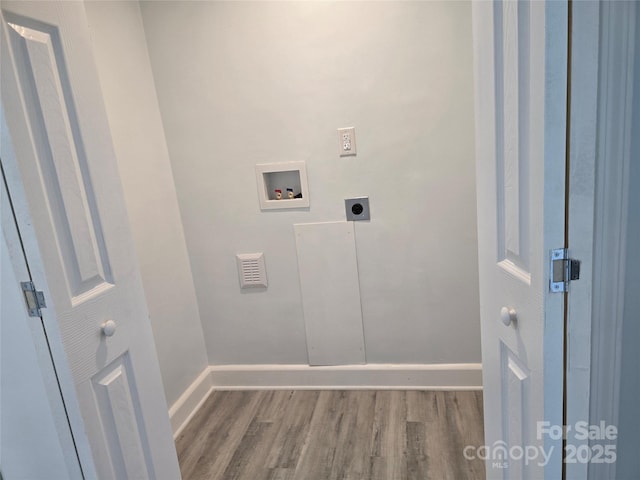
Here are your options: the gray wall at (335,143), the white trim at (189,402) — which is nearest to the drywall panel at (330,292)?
the gray wall at (335,143)

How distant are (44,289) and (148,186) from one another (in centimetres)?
123

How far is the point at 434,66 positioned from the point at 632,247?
59.0 inches

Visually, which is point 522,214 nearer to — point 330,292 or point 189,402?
point 330,292

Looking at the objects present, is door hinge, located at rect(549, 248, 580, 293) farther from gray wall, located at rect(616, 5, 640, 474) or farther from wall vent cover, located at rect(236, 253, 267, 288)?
wall vent cover, located at rect(236, 253, 267, 288)

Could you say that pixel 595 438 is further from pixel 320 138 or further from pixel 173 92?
pixel 173 92

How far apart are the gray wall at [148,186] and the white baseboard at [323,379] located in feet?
0.34

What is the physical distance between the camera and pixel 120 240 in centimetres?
127

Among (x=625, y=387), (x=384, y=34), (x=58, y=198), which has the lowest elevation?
(x=625, y=387)

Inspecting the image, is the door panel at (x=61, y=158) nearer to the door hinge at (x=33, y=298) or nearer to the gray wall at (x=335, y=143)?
the door hinge at (x=33, y=298)

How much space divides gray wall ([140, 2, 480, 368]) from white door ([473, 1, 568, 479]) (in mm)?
1015

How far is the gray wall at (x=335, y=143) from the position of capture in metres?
2.10

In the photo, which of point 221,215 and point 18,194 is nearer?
point 18,194

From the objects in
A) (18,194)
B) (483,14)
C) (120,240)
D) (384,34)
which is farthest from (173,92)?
(483,14)

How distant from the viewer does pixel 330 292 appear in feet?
7.92
